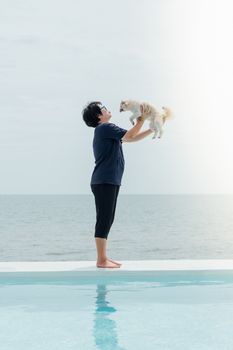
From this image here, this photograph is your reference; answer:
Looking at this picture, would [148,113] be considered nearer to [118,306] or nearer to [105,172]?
[105,172]

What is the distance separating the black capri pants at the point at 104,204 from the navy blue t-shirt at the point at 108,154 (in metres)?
0.04

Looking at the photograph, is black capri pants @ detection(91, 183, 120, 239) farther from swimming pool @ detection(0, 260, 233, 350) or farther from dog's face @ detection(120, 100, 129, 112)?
dog's face @ detection(120, 100, 129, 112)

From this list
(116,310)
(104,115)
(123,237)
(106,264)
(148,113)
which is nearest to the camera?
(116,310)

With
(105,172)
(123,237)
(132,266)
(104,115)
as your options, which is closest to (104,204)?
(105,172)

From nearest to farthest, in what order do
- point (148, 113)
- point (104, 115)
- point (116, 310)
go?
point (116, 310)
point (148, 113)
point (104, 115)

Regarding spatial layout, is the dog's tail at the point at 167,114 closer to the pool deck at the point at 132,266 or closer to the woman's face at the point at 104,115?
the woman's face at the point at 104,115

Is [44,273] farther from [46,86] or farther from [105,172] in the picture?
[46,86]

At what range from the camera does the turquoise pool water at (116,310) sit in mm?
2781

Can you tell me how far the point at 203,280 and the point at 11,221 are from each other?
42.7m

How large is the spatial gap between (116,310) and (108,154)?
135 cm

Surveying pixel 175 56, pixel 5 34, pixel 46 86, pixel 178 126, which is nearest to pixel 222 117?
pixel 178 126

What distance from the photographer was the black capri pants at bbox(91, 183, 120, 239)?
14.7ft

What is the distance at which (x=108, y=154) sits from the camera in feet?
14.6

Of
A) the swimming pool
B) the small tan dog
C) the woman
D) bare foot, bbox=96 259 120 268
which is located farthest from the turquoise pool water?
the small tan dog
